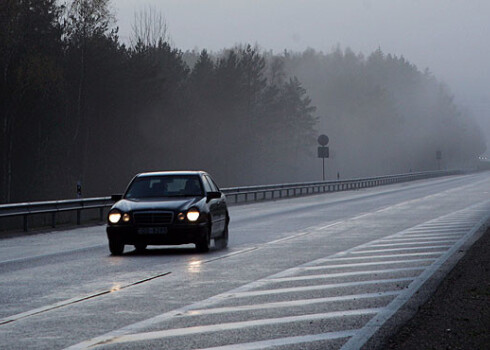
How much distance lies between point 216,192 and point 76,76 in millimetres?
51268

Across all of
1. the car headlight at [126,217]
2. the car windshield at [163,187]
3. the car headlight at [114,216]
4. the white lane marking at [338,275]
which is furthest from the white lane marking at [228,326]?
the car windshield at [163,187]

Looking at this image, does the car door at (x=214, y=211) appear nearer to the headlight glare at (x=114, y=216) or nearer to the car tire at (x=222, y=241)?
the car tire at (x=222, y=241)

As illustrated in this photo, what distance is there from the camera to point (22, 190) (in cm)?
5950

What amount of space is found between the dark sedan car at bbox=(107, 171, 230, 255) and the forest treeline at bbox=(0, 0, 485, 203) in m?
35.7

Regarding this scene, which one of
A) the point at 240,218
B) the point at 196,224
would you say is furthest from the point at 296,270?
the point at 240,218

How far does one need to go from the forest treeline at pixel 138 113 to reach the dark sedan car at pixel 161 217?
1406 inches

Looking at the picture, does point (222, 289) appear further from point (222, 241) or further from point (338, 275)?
point (222, 241)

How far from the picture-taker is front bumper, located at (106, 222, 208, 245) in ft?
58.7

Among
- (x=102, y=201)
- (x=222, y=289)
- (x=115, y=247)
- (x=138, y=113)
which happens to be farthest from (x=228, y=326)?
(x=138, y=113)

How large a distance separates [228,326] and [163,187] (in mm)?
9981

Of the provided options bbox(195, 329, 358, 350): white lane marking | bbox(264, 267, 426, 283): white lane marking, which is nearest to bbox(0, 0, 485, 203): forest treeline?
bbox(264, 267, 426, 283): white lane marking

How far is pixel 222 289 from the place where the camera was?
12438mm

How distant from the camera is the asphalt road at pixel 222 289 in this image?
8.82m

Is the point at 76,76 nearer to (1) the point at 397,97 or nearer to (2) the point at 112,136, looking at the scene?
(2) the point at 112,136
